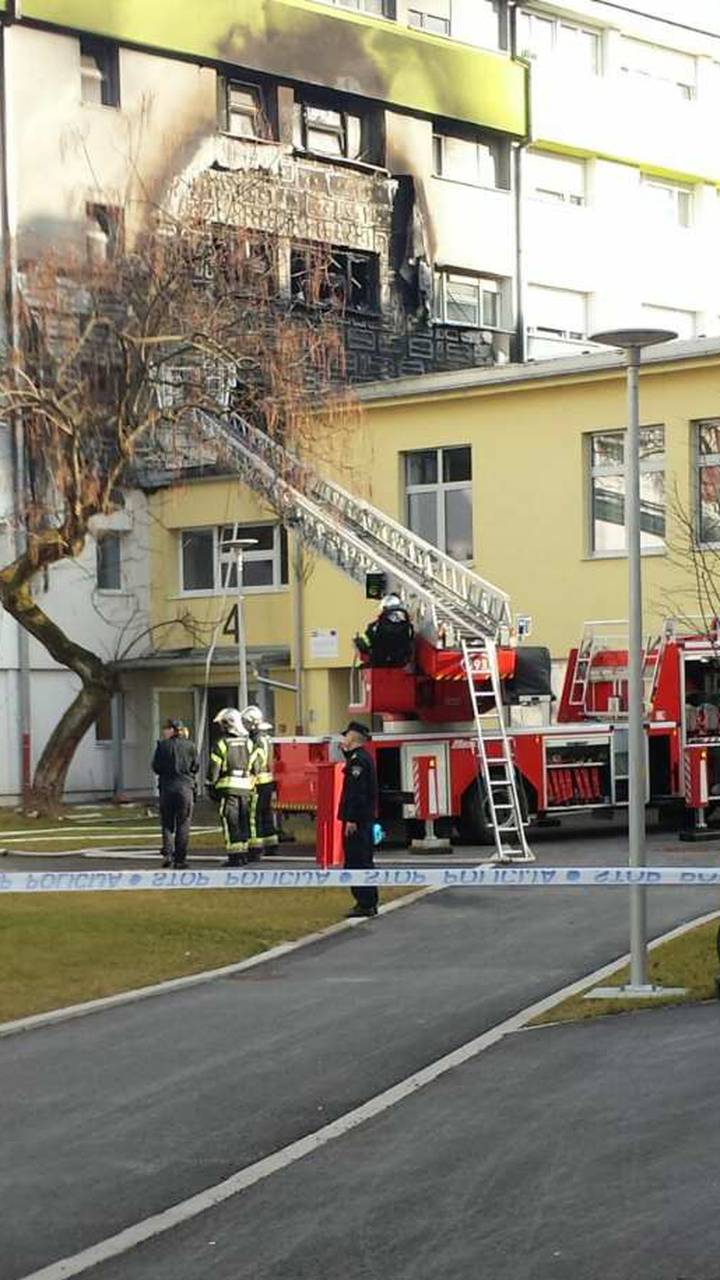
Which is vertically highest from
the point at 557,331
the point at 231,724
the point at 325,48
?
the point at 325,48

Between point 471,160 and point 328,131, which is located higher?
point 471,160

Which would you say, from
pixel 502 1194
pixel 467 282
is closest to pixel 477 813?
pixel 502 1194

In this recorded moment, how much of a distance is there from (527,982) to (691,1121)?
5351 millimetres

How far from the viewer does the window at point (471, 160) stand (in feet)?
162

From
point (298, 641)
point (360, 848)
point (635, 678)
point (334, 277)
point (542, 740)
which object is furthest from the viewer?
point (334, 277)

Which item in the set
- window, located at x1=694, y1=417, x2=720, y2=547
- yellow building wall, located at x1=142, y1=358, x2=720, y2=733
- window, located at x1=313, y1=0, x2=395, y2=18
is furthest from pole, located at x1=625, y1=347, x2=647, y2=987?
window, located at x1=313, y1=0, x2=395, y2=18

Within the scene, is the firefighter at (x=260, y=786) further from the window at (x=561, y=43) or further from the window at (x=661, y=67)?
the window at (x=661, y=67)

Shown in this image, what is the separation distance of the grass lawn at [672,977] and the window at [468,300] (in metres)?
32.5

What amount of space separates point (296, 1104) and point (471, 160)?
135 ft

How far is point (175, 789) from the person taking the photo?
78.5 ft

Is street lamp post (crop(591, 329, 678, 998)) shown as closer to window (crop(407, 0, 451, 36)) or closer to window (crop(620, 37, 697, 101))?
window (crop(407, 0, 451, 36))

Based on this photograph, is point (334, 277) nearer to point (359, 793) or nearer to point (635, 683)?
point (359, 793)

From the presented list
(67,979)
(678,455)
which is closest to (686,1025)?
(67,979)

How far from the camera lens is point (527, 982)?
15531 mm
